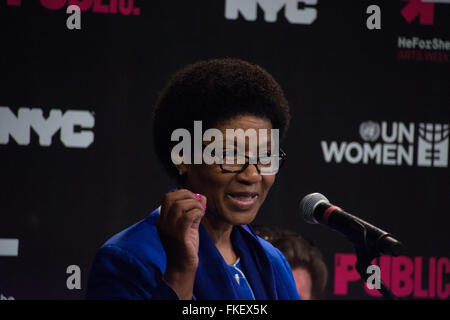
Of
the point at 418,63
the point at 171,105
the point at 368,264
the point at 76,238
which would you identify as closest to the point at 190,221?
the point at 368,264

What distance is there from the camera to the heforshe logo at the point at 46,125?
3.29m

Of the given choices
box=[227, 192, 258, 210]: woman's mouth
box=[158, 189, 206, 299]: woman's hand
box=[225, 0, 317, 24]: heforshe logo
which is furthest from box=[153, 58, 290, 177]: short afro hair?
box=[225, 0, 317, 24]: heforshe logo

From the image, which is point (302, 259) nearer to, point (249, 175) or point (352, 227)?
point (249, 175)

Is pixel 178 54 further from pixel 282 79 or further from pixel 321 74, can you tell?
pixel 321 74

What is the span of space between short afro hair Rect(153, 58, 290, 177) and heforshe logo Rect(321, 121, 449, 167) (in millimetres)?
1648

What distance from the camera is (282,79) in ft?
11.6

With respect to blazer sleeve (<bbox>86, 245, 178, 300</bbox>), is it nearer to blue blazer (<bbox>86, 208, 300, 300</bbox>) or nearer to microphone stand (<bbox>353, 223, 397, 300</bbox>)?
blue blazer (<bbox>86, 208, 300, 300</bbox>)

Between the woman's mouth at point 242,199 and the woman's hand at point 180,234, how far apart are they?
14.8 inches

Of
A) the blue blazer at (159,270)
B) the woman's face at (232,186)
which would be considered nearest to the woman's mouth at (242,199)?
the woman's face at (232,186)

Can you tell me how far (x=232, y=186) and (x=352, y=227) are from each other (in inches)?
16.8

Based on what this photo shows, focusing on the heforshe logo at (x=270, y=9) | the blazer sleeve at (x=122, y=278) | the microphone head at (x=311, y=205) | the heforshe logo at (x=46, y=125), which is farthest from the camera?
the heforshe logo at (x=270, y=9)

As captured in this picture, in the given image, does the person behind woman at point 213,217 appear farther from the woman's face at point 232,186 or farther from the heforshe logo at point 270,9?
the heforshe logo at point 270,9

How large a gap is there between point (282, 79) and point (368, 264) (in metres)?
2.21
